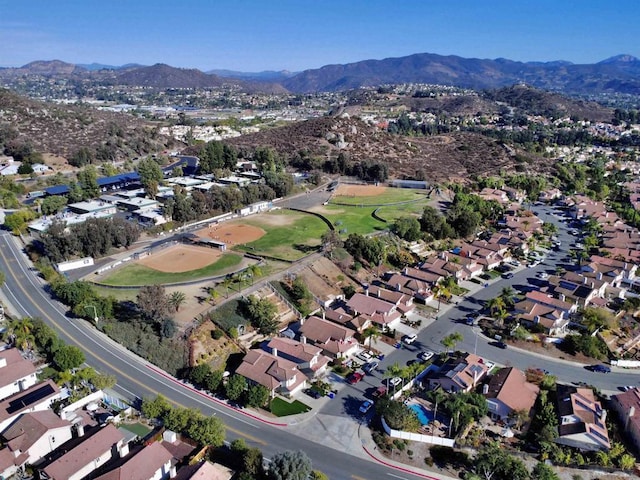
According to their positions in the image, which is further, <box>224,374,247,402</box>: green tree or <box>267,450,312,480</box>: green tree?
<box>224,374,247,402</box>: green tree

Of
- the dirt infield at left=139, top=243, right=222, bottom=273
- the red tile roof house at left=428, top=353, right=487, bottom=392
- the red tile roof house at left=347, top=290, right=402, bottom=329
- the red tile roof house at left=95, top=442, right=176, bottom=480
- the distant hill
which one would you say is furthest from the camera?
the distant hill

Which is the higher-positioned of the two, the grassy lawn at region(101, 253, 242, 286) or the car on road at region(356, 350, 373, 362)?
the grassy lawn at region(101, 253, 242, 286)

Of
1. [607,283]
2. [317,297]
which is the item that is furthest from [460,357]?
[607,283]

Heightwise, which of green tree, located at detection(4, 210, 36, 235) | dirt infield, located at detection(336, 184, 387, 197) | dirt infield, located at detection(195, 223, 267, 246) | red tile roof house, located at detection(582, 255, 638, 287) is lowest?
red tile roof house, located at detection(582, 255, 638, 287)

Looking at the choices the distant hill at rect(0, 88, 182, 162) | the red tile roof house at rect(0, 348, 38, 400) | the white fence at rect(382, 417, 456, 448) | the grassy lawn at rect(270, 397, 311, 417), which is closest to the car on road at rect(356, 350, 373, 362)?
the grassy lawn at rect(270, 397, 311, 417)

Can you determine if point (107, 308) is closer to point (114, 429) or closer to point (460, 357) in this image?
point (114, 429)

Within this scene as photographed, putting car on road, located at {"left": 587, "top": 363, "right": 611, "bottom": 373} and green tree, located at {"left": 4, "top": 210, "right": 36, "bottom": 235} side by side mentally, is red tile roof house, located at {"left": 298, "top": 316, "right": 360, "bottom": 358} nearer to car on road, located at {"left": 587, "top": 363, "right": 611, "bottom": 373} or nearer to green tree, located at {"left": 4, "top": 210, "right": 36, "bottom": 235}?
car on road, located at {"left": 587, "top": 363, "right": 611, "bottom": 373}
